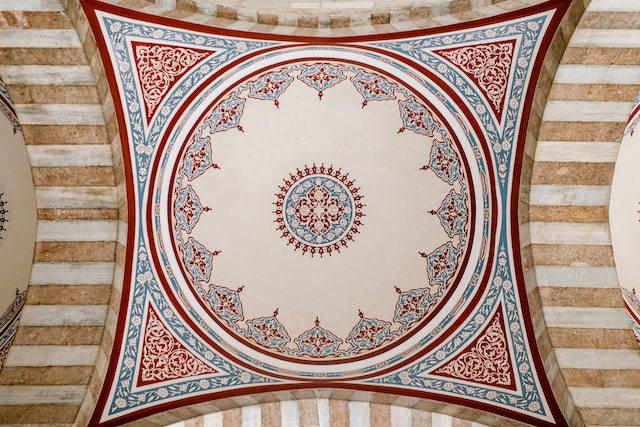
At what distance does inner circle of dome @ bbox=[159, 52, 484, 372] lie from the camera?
5605 mm

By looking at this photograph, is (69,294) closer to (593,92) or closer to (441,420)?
(441,420)

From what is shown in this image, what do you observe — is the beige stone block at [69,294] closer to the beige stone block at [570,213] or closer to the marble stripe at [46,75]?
the marble stripe at [46,75]

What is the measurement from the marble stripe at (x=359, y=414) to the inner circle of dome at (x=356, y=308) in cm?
45

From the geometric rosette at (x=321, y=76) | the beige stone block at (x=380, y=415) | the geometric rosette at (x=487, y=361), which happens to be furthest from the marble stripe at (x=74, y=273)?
the geometric rosette at (x=487, y=361)

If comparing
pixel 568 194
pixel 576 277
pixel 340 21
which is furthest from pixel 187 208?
pixel 576 277

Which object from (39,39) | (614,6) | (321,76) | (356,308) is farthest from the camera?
(356,308)

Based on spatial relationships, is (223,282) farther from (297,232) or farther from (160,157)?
(160,157)

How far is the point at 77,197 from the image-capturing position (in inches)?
211

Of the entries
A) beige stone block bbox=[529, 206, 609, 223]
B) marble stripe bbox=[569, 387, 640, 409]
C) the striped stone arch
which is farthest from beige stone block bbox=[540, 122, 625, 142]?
marble stripe bbox=[569, 387, 640, 409]

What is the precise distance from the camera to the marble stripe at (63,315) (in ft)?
17.2

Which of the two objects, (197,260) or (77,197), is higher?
(77,197)

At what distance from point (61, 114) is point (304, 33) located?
6.71 feet

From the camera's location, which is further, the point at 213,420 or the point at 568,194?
the point at 568,194

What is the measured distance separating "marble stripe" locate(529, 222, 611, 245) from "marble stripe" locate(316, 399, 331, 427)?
2223mm
